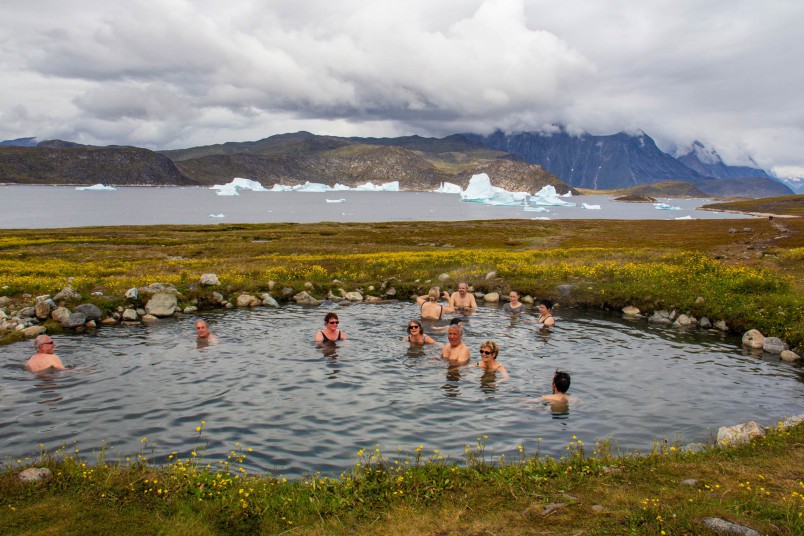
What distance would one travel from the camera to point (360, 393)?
1745 centimetres

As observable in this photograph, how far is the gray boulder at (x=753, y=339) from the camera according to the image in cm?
2322

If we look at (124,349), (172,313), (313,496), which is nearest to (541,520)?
(313,496)

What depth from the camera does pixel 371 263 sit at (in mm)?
39156

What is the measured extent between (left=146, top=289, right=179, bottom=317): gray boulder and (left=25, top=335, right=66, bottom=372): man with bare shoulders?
8.19 meters

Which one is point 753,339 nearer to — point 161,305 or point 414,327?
point 414,327

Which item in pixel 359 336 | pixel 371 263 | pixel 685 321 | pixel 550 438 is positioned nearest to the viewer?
pixel 550 438

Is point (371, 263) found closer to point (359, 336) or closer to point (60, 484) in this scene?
point (359, 336)

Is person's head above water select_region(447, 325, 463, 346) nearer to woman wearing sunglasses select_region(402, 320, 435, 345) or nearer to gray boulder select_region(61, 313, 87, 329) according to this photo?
woman wearing sunglasses select_region(402, 320, 435, 345)

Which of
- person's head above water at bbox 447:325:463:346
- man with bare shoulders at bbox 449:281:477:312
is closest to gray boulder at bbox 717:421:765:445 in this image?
person's head above water at bbox 447:325:463:346

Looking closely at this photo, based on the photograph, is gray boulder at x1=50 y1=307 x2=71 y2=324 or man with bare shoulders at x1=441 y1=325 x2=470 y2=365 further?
gray boulder at x1=50 y1=307 x2=71 y2=324

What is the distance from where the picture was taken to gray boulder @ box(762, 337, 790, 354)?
72.9ft

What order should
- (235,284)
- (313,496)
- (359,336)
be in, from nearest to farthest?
1. (313,496)
2. (359,336)
3. (235,284)

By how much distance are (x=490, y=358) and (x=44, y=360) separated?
633 inches

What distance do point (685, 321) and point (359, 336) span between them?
55.0ft
